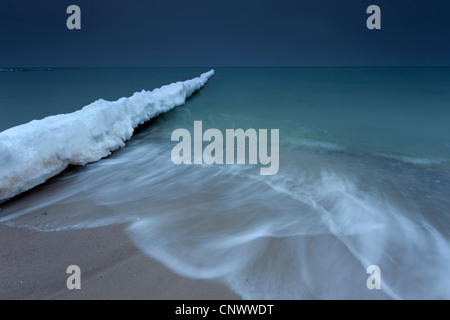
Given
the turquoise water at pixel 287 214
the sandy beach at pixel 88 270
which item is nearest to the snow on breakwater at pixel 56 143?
the turquoise water at pixel 287 214

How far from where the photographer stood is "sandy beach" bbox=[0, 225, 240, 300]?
4.67 ft

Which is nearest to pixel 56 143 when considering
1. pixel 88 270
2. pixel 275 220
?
pixel 88 270

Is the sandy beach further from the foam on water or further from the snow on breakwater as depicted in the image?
the snow on breakwater

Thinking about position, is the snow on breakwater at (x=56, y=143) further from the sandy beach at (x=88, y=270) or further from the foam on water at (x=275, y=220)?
the sandy beach at (x=88, y=270)

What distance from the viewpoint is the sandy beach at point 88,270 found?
1424mm

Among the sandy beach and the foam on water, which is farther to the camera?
the foam on water

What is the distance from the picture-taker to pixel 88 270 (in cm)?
157

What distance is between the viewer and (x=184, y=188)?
2.78m

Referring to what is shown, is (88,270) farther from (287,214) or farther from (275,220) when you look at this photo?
(287,214)

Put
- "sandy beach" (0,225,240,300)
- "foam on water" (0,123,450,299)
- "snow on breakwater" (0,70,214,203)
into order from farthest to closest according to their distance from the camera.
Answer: "snow on breakwater" (0,70,214,203)
"foam on water" (0,123,450,299)
"sandy beach" (0,225,240,300)

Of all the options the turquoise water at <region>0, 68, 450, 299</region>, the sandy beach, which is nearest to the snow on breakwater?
the turquoise water at <region>0, 68, 450, 299</region>

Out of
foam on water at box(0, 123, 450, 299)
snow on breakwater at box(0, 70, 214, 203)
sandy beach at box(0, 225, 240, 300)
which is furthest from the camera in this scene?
snow on breakwater at box(0, 70, 214, 203)
